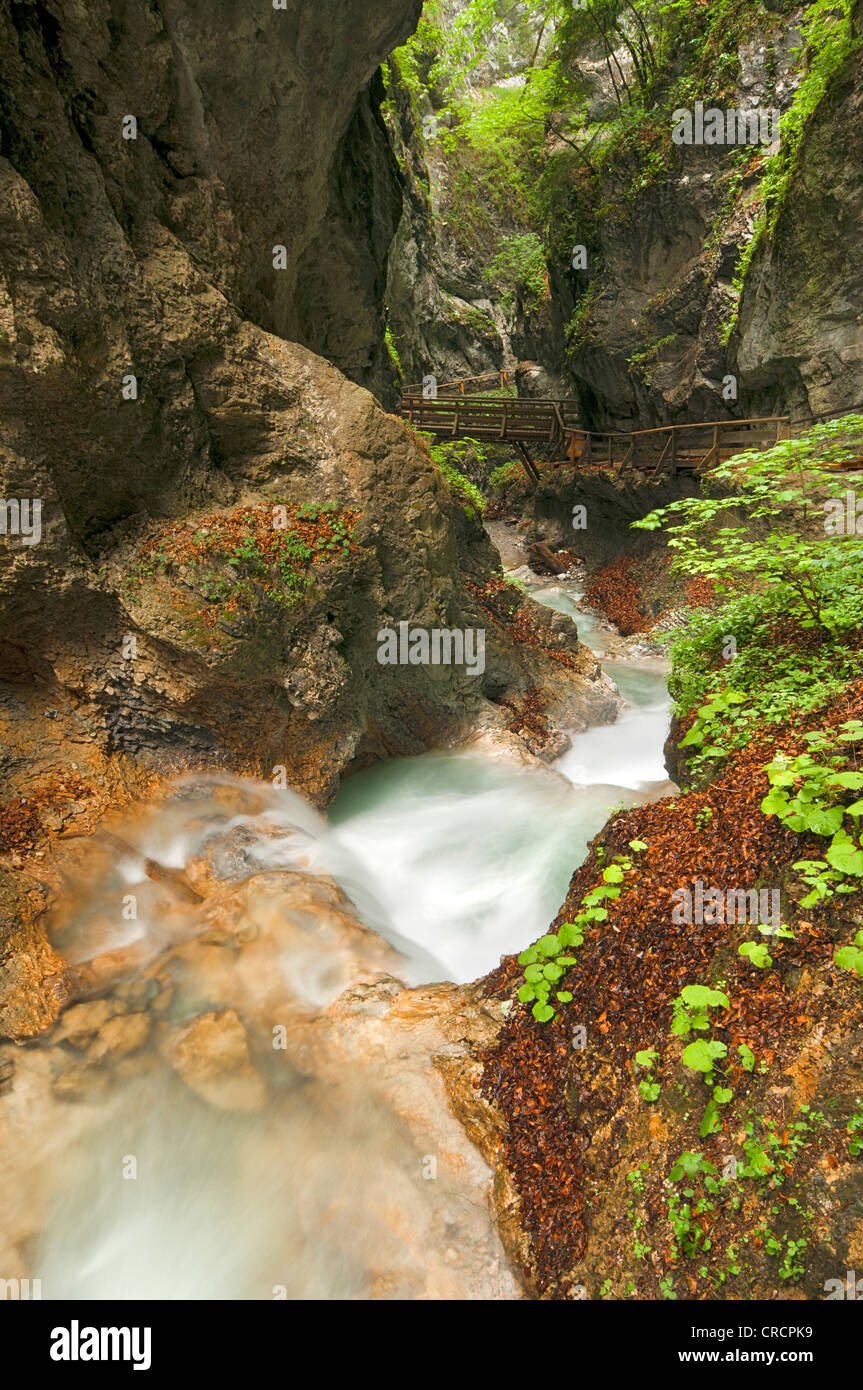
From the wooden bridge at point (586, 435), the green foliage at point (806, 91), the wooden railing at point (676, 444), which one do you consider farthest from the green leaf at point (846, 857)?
the wooden bridge at point (586, 435)

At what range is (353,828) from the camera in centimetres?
805

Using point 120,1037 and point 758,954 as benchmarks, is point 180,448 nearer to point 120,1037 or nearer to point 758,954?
point 120,1037

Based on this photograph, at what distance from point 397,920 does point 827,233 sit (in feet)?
45.9

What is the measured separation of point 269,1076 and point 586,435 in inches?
762

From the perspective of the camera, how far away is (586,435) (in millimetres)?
19422


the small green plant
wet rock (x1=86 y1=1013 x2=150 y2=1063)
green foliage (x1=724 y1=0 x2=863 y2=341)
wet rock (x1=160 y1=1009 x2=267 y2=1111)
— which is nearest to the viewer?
the small green plant

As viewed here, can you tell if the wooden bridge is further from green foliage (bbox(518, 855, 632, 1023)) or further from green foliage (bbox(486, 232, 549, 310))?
green foliage (bbox(518, 855, 632, 1023))

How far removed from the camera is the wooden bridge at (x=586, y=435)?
15.9 metres

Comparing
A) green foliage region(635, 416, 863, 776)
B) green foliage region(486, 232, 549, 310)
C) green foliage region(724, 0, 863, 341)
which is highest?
green foliage region(486, 232, 549, 310)

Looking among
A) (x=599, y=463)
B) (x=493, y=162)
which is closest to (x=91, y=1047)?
(x=599, y=463)

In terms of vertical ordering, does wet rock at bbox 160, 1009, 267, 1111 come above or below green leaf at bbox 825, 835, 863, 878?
below

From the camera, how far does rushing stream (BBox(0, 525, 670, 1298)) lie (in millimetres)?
3557

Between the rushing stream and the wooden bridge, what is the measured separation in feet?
39.7

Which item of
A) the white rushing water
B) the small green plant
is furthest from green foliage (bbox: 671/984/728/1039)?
the white rushing water
